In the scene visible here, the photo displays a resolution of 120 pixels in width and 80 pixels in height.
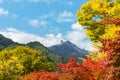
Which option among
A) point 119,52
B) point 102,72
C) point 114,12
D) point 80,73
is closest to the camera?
point 119,52

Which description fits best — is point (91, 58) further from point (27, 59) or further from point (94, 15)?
point (27, 59)

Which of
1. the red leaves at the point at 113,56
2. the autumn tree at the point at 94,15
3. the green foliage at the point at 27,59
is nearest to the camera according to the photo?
the red leaves at the point at 113,56

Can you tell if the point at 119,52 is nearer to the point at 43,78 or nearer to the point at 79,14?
the point at 43,78

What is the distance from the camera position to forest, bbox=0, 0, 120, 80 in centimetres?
1508

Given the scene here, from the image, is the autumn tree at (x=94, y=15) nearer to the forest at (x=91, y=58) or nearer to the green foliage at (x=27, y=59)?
the forest at (x=91, y=58)

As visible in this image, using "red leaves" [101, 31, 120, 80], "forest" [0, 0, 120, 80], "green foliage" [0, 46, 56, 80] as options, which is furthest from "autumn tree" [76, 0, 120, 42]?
"red leaves" [101, 31, 120, 80]

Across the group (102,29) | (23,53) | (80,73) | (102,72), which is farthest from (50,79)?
(23,53)

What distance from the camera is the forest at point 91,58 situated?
15.1 metres

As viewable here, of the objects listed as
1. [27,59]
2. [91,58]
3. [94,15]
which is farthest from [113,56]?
[27,59]

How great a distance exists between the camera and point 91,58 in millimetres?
26047

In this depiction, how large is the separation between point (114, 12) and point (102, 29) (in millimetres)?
6189

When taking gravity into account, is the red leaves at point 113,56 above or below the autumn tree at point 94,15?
below

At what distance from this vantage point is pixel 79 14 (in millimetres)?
50406

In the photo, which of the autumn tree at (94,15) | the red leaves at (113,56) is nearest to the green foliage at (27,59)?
the autumn tree at (94,15)
